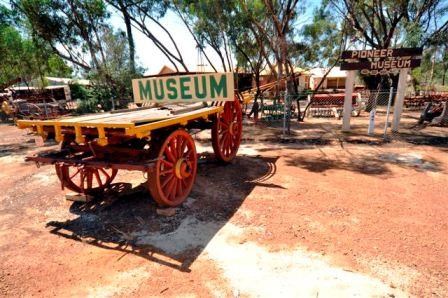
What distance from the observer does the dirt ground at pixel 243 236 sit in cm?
323

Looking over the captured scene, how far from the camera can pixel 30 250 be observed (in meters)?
3.99

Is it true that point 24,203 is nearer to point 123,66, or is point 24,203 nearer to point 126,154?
point 126,154

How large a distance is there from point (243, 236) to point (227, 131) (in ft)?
11.0

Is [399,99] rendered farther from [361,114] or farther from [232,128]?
Result: [232,128]

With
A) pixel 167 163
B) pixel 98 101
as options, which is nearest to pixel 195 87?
pixel 167 163

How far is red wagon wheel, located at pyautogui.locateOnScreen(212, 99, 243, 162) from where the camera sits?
256 inches

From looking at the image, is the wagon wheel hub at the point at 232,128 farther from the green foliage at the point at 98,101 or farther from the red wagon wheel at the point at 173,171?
the green foliage at the point at 98,101

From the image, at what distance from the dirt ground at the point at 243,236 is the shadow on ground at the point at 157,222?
0.02 m

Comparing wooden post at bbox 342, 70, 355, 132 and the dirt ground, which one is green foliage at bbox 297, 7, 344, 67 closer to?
wooden post at bbox 342, 70, 355, 132

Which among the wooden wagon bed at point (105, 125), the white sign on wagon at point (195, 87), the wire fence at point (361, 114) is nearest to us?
the wooden wagon bed at point (105, 125)

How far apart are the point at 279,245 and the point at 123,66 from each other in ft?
63.9

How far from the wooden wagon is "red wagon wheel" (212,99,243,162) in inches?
2.0

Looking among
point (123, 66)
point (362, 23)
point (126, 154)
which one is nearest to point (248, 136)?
point (126, 154)

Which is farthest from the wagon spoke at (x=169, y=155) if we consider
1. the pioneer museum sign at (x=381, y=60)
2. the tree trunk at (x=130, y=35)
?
the tree trunk at (x=130, y=35)
